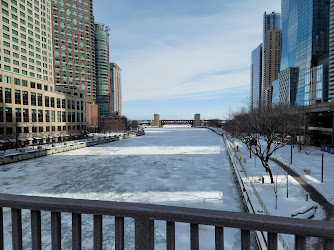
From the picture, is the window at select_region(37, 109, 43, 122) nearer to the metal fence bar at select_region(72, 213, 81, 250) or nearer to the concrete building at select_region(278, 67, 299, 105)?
the metal fence bar at select_region(72, 213, 81, 250)

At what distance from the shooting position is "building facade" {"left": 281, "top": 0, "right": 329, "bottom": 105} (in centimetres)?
14388

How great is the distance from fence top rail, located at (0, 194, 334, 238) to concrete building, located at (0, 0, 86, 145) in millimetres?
55899

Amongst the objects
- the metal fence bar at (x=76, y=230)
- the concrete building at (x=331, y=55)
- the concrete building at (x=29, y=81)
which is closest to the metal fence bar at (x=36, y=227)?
the metal fence bar at (x=76, y=230)

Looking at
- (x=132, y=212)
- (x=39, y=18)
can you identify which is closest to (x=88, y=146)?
(x=39, y=18)

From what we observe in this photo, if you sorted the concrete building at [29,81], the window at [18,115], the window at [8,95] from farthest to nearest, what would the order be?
the window at [18,115] → the concrete building at [29,81] → the window at [8,95]

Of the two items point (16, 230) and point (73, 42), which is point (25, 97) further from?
point (73, 42)

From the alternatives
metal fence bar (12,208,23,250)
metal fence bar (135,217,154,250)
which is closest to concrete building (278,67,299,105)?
metal fence bar (135,217,154,250)

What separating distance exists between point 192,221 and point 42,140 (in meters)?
72.0

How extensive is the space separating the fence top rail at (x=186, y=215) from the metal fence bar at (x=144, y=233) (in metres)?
0.04

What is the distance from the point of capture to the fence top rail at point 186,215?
2012mm

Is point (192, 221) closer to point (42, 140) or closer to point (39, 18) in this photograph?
point (42, 140)

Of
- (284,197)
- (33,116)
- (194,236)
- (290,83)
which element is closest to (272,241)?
(194,236)

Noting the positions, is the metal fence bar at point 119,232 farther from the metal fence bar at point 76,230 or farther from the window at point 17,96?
→ the window at point 17,96

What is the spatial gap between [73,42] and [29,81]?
83455 mm
